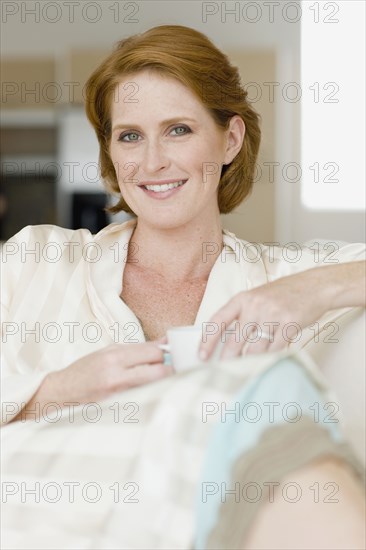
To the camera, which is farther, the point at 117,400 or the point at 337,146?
the point at 337,146

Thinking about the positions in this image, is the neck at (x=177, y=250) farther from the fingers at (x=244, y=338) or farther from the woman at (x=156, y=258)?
the fingers at (x=244, y=338)

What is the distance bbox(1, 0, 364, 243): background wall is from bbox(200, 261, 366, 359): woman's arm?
103 inches

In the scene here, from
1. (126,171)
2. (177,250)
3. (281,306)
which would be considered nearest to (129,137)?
(126,171)

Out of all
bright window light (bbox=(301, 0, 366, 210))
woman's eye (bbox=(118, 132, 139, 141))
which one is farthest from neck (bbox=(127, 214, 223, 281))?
bright window light (bbox=(301, 0, 366, 210))

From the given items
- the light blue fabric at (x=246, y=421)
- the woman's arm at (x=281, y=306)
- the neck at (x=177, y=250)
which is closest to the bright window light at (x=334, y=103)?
the neck at (x=177, y=250)

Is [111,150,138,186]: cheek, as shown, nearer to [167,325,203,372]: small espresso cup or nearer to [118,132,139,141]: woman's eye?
[118,132,139,141]: woman's eye

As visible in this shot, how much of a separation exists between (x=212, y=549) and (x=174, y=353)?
0.80 ft

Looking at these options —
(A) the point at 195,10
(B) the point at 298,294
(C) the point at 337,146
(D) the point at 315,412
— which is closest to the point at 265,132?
(C) the point at 337,146

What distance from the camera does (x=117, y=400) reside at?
940 mm

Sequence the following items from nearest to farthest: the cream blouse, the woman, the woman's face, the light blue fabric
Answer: the light blue fabric → the woman → the cream blouse → the woman's face

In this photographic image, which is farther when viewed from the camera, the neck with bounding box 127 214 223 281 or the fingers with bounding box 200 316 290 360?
the neck with bounding box 127 214 223 281

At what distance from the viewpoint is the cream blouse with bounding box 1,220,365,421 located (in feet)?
4.54

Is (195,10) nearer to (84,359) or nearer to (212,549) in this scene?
(84,359)

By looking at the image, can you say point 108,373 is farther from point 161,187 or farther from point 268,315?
point 161,187
